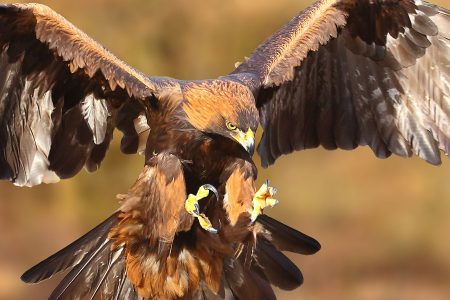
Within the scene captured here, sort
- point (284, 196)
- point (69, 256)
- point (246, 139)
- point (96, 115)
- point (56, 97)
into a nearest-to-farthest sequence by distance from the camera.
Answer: point (246, 139) → point (69, 256) → point (56, 97) → point (96, 115) → point (284, 196)

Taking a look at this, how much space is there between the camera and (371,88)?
22.2 feet

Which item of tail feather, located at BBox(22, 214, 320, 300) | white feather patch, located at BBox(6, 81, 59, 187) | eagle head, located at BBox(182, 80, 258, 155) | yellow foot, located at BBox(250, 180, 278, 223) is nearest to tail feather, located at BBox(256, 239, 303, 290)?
tail feather, located at BBox(22, 214, 320, 300)

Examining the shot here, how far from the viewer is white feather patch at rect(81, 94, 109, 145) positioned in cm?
614

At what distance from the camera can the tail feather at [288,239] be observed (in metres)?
6.10

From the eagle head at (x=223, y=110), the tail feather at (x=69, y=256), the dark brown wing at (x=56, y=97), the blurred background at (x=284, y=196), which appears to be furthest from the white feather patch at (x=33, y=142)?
the blurred background at (x=284, y=196)

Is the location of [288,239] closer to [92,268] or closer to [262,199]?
[262,199]

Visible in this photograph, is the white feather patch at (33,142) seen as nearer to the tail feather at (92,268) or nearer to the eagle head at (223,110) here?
the tail feather at (92,268)

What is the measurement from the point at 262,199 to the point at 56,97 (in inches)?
55.1

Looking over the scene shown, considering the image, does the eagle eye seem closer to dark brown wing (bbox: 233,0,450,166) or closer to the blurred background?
dark brown wing (bbox: 233,0,450,166)

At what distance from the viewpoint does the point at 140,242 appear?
5.70 metres

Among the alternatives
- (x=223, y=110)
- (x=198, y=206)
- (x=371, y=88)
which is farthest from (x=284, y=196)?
(x=223, y=110)

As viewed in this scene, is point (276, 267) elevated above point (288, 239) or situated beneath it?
situated beneath

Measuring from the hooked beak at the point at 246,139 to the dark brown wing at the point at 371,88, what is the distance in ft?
3.27

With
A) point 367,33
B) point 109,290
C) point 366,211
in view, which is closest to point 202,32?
point 366,211
